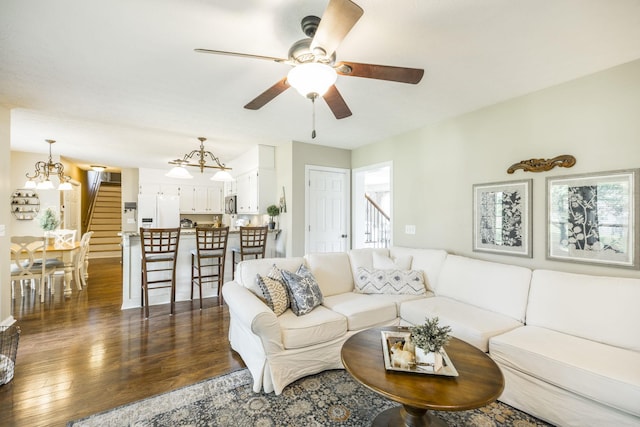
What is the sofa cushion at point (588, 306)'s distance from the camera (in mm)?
2010

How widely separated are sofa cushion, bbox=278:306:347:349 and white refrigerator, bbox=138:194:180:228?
19.8 ft

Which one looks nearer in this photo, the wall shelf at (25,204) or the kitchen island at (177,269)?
the kitchen island at (177,269)

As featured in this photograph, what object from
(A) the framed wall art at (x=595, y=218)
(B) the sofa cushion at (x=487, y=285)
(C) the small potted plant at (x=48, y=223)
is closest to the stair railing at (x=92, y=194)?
(C) the small potted plant at (x=48, y=223)

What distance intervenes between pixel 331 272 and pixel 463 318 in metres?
1.39

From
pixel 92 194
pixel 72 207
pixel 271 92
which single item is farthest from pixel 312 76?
pixel 92 194

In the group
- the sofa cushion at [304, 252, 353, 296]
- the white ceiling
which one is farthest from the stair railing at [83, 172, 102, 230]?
the sofa cushion at [304, 252, 353, 296]

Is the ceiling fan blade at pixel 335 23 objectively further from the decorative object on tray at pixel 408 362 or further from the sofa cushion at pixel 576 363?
the sofa cushion at pixel 576 363

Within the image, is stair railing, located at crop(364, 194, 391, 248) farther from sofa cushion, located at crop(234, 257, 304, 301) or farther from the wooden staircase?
the wooden staircase

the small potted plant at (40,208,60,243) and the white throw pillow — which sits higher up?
the small potted plant at (40,208,60,243)

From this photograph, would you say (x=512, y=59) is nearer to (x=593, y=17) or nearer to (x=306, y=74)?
(x=593, y=17)

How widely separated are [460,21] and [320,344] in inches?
101

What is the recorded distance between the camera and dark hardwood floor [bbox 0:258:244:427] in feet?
6.70

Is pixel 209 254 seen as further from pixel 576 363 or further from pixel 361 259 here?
pixel 576 363

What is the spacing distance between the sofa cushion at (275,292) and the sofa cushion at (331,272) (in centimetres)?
61
